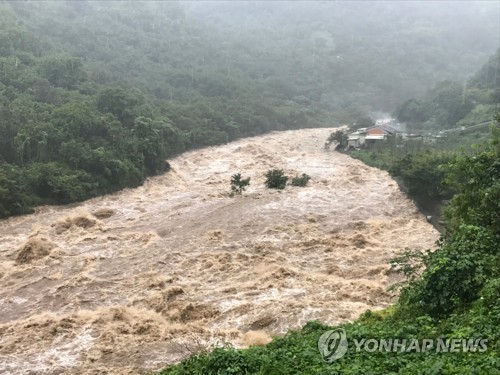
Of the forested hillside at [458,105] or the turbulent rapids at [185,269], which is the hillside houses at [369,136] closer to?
the forested hillside at [458,105]

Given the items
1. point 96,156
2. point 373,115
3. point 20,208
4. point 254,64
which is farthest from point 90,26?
point 20,208

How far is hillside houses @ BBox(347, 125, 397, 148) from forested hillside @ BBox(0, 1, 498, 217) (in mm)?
10518

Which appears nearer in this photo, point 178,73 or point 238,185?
point 238,185

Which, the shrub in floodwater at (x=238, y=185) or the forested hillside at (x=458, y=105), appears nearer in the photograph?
the shrub in floodwater at (x=238, y=185)

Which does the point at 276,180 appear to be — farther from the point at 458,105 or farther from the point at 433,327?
the point at 458,105

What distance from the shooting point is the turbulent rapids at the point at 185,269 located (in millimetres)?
11117

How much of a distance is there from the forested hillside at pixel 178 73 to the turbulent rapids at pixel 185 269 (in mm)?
3690

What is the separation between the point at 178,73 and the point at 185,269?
4755 centimetres

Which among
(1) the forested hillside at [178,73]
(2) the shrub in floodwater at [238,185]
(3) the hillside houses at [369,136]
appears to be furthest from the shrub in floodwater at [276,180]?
(3) the hillside houses at [369,136]

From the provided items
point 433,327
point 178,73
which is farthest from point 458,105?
point 433,327

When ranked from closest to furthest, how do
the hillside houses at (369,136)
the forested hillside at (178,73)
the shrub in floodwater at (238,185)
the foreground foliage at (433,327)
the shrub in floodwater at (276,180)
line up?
the foreground foliage at (433,327) < the shrub in floodwater at (238,185) < the shrub in floodwater at (276,180) < the forested hillside at (178,73) < the hillside houses at (369,136)

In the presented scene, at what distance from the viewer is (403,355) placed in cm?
658

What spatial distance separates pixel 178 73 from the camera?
5959 centimetres

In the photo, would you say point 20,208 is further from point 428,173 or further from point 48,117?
point 428,173
